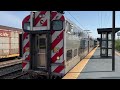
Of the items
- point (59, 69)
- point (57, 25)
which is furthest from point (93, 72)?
point (57, 25)

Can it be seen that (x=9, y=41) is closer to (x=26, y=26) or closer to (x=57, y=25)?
(x=26, y=26)

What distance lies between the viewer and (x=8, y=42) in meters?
20.3

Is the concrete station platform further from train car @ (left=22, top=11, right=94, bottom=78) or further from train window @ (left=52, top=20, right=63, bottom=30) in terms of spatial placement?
train window @ (left=52, top=20, right=63, bottom=30)

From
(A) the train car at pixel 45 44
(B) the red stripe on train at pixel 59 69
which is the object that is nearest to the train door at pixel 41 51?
(A) the train car at pixel 45 44

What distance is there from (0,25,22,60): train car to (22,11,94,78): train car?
11.1 m

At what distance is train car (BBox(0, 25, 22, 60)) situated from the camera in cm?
1907

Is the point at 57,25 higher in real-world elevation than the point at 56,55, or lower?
higher

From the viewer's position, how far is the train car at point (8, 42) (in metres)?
19.1

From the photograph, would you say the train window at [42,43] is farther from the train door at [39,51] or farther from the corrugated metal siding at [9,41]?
the corrugated metal siding at [9,41]

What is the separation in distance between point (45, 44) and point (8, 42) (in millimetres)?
12907

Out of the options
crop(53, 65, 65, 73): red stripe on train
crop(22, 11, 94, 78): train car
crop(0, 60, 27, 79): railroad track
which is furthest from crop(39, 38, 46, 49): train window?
crop(0, 60, 27, 79): railroad track

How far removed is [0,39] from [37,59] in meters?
11.0
